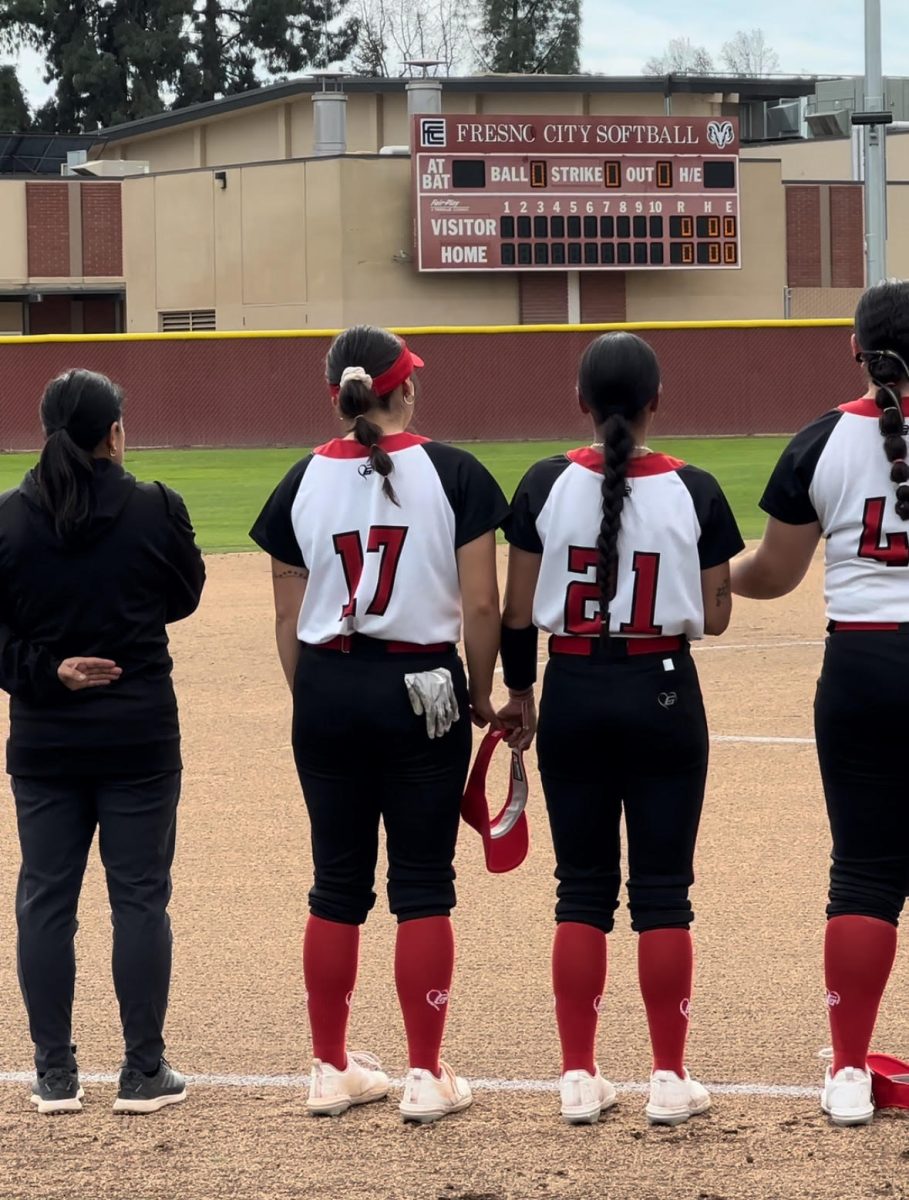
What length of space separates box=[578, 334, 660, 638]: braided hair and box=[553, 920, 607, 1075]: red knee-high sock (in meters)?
0.70

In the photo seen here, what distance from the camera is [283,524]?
4223 millimetres

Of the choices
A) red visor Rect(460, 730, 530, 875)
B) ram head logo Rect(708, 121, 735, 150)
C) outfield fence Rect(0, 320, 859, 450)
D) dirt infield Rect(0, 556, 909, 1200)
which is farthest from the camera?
ram head logo Rect(708, 121, 735, 150)

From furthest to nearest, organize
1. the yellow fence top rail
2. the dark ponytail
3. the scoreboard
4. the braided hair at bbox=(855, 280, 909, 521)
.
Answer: the scoreboard < the yellow fence top rail < the dark ponytail < the braided hair at bbox=(855, 280, 909, 521)

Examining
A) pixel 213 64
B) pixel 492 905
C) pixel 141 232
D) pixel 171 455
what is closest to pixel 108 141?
pixel 141 232

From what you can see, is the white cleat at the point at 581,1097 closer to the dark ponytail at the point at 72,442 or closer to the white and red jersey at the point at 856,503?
the white and red jersey at the point at 856,503

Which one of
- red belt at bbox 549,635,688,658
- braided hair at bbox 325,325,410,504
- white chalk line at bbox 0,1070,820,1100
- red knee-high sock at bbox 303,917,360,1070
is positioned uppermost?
braided hair at bbox 325,325,410,504

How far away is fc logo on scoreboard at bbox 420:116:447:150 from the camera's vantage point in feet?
117

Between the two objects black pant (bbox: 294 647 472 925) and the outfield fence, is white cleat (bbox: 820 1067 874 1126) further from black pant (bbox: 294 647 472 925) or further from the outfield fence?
the outfield fence

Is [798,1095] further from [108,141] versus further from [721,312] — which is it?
[108,141]

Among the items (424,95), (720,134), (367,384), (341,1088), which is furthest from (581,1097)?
(424,95)

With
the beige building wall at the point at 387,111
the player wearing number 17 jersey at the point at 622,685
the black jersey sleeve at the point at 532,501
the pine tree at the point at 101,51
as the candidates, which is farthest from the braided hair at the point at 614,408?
the pine tree at the point at 101,51

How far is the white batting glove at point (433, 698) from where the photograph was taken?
4039 mm

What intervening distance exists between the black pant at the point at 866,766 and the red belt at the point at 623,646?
362 mm

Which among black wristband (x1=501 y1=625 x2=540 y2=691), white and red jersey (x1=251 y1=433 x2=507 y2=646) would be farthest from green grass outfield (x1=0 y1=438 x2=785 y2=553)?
white and red jersey (x1=251 y1=433 x2=507 y2=646)
